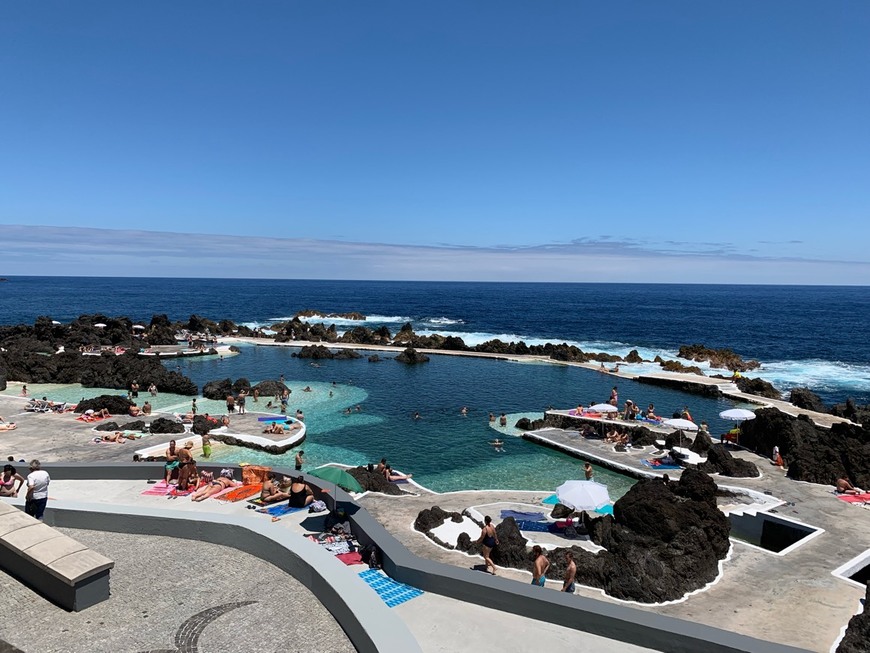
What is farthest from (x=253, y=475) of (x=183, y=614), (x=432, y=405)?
(x=432, y=405)

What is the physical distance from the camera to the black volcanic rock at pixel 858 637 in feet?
31.1

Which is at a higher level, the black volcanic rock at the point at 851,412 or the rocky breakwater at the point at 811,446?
the rocky breakwater at the point at 811,446

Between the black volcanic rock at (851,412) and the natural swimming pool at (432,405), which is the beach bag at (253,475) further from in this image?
the black volcanic rock at (851,412)

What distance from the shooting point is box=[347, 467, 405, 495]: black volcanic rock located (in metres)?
20.0

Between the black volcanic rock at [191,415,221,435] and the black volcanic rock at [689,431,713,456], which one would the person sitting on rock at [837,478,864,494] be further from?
the black volcanic rock at [191,415,221,435]

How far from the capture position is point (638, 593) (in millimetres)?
13359

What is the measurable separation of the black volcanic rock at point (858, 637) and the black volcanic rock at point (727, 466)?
48.2 ft

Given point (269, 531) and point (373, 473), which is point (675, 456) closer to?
point (373, 473)

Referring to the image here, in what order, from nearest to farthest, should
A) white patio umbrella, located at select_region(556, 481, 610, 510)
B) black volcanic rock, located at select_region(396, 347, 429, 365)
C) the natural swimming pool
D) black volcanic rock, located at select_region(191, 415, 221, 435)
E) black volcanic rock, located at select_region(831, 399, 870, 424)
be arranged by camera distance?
white patio umbrella, located at select_region(556, 481, 610, 510) < the natural swimming pool < black volcanic rock, located at select_region(191, 415, 221, 435) < black volcanic rock, located at select_region(831, 399, 870, 424) < black volcanic rock, located at select_region(396, 347, 429, 365)

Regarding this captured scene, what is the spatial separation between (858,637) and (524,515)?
10085 millimetres

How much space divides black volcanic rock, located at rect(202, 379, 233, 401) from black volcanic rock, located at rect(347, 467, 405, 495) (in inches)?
861

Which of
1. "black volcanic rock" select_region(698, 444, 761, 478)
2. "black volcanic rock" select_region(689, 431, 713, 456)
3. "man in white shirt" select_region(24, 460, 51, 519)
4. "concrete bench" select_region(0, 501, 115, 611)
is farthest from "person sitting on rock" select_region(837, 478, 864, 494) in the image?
"man in white shirt" select_region(24, 460, 51, 519)

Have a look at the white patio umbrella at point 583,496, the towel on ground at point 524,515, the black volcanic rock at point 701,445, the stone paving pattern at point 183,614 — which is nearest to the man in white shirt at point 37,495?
the stone paving pattern at point 183,614

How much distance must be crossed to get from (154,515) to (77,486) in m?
5.90
